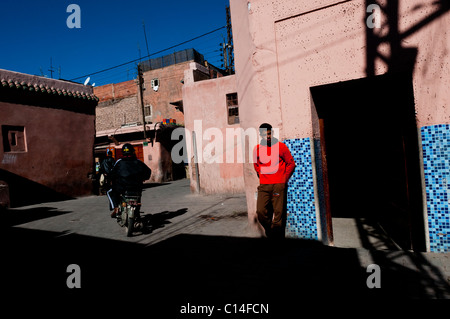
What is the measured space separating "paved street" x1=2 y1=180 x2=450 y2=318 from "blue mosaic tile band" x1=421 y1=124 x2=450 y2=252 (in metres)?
0.26

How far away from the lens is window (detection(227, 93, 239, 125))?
1095 centimetres

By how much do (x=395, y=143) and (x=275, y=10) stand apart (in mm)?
2926

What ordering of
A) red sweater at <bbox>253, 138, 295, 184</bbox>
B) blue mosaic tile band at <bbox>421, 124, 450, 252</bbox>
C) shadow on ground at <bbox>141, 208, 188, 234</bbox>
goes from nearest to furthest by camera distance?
blue mosaic tile band at <bbox>421, 124, 450, 252</bbox> → red sweater at <bbox>253, 138, 295, 184</bbox> → shadow on ground at <bbox>141, 208, 188, 234</bbox>

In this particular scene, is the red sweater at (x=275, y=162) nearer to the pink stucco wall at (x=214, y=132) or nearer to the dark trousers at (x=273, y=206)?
the dark trousers at (x=273, y=206)

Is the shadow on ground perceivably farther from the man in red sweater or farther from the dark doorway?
the dark doorway

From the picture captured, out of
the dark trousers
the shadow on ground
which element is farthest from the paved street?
the dark trousers

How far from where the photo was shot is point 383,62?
404 centimetres

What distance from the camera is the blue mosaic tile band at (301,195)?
180 inches

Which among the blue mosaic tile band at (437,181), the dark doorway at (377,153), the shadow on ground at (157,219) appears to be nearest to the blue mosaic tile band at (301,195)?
the dark doorway at (377,153)

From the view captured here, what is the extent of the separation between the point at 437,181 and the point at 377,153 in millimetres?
2616

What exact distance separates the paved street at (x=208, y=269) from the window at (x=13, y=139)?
6.70 metres
